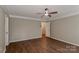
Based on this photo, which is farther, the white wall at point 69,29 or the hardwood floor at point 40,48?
the white wall at point 69,29

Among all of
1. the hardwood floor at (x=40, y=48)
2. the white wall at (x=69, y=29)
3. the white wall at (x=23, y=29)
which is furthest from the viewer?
the white wall at (x=23, y=29)

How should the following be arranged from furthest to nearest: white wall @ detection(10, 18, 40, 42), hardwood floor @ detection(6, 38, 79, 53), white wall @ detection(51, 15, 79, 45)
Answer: white wall @ detection(10, 18, 40, 42), white wall @ detection(51, 15, 79, 45), hardwood floor @ detection(6, 38, 79, 53)

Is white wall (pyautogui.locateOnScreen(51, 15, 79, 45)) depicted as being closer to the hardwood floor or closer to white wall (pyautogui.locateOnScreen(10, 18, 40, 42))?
the hardwood floor

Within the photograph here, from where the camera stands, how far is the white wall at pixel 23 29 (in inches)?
266

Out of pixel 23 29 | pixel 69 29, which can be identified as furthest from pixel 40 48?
pixel 23 29

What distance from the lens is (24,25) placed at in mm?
7727

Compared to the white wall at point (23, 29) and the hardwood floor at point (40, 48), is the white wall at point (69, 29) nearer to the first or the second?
the hardwood floor at point (40, 48)

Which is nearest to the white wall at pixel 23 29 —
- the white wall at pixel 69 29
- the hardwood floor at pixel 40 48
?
the hardwood floor at pixel 40 48

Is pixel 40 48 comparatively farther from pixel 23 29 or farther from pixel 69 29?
pixel 23 29

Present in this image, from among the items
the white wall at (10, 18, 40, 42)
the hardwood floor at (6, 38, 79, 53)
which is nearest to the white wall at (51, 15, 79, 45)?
the hardwood floor at (6, 38, 79, 53)

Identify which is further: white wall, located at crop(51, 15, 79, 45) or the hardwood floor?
white wall, located at crop(51, 15, 79, 45)

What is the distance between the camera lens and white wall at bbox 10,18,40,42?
266 inches
